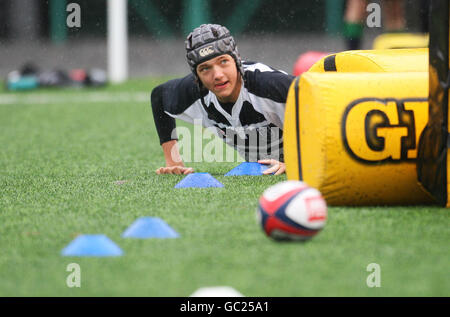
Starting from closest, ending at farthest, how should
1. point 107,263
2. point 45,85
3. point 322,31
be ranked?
point 107,263
point 45,85
point 322,31

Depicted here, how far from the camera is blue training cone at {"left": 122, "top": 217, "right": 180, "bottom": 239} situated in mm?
3348

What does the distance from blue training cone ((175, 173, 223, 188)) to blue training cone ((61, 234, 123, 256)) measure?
1421 millimetres

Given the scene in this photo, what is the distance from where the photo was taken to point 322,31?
54.3 ft

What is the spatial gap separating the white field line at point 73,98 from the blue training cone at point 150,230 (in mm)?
7101

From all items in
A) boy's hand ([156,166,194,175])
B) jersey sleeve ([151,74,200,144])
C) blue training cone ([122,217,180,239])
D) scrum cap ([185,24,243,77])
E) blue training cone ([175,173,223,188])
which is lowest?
boy's hand ([156,166,194,175])

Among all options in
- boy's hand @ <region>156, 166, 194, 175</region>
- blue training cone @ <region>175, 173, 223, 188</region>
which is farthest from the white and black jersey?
blue training cone @ <region>175, 173, 223, 188</region>

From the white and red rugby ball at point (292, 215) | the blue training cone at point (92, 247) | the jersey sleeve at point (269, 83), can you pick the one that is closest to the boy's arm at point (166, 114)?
the jersey sleeve at point (269, 83)

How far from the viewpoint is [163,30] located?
1636cm

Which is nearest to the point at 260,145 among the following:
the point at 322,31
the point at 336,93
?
the point at 336,93

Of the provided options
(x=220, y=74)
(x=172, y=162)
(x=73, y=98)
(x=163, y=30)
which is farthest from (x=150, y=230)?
(x=163, y=30)

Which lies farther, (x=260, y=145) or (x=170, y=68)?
(x=170, y=68)

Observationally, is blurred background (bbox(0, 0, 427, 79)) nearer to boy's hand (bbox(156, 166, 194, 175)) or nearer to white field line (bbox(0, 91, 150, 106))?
white field line (bbox(0, 91, 150, 106))

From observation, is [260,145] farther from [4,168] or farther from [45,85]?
[45,85]
